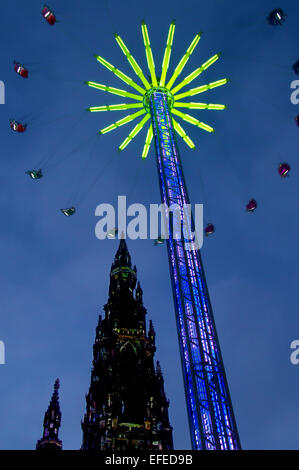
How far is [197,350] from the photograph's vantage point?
61.6ft

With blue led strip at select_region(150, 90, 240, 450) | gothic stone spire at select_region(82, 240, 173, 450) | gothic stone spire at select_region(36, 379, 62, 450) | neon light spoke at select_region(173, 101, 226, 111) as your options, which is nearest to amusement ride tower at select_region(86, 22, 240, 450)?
blue led strip at select_region(150, 90, 240, 450)

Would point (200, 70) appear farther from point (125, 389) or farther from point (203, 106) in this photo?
point (125, 389)

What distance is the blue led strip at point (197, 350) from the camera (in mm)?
16781

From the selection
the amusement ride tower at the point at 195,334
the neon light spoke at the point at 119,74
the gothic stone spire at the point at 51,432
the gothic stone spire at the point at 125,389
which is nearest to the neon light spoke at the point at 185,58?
the neon light spoke at the point at 119,74

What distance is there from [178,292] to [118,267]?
38996 mm

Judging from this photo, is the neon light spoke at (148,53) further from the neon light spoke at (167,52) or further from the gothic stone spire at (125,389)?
the gothic stone spire at (125,389)

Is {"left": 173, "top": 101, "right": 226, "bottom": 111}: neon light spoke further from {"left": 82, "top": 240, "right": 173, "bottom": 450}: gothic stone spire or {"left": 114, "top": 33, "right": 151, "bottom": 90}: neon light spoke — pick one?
{"left": 82, "top": 240, "right": 173, "bottom": 450}: gothic stone spire

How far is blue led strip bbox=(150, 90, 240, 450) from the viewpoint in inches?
661

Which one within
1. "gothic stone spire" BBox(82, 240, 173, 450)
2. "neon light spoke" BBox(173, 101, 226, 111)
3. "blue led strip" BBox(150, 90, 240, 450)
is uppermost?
"neon light spoke" BBox(173, 101, 226, 111)
